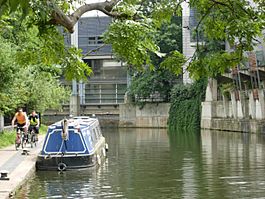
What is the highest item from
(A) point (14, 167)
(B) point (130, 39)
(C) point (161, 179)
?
(B) point (130, 39)

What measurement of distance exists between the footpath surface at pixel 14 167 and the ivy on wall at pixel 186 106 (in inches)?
1515

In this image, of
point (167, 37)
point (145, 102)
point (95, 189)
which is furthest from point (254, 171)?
point (145, 102)

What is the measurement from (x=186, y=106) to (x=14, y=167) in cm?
4740

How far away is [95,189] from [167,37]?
50.3 meters

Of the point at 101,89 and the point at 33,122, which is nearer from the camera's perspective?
the point at 33,122

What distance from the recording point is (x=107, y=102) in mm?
76875

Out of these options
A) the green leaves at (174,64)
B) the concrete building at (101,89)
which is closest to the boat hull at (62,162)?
the green leaves at (174,64)

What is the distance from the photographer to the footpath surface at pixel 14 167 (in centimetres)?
1491

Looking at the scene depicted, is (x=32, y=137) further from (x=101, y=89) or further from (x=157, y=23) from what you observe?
(x=101, y=89)

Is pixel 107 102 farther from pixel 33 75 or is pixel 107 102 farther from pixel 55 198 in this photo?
pixel 55 198

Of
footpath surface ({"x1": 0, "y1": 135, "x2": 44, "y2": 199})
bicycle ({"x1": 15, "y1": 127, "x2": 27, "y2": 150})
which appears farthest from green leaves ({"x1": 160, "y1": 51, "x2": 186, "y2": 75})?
bicycle ({"x1": 15, "y1": 127, "x2": 27, "y2": 150})

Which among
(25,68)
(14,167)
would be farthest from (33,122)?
(25,68)

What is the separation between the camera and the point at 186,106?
215 feet

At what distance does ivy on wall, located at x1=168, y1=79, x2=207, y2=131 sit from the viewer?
63344 millimetres
